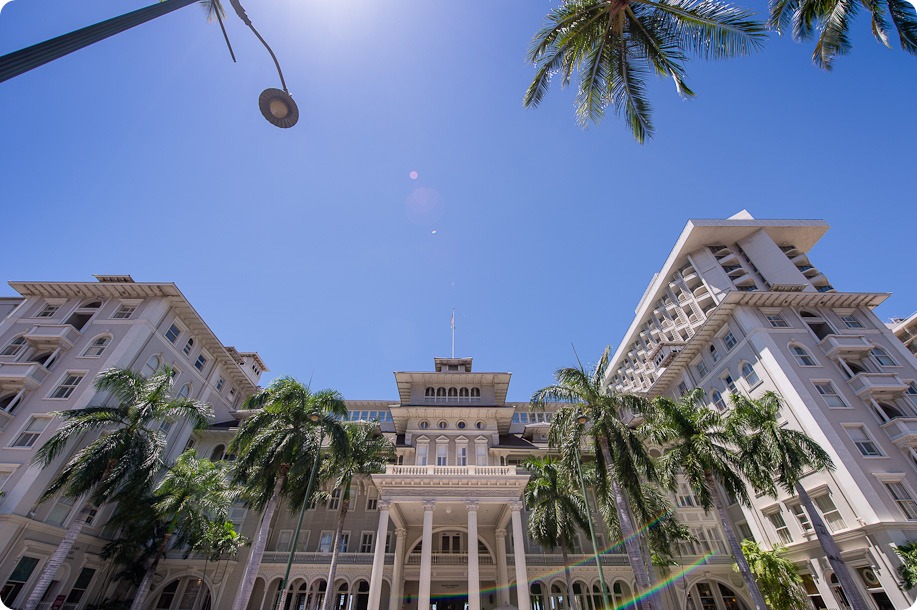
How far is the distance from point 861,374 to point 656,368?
20.9 metres

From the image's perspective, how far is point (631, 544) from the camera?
2022cm

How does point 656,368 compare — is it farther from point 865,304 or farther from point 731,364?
point 865,304

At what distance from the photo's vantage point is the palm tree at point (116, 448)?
22.1 meters

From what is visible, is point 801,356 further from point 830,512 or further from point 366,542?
point 366,542

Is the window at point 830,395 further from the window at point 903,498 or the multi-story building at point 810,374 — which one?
the window at point 903,498

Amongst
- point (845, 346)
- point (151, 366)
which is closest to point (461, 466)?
point (151, 366)

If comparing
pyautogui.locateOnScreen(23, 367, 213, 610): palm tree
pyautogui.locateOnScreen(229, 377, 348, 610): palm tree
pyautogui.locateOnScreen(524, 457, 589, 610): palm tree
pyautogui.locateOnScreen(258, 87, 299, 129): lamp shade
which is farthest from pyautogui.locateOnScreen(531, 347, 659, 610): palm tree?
pyautogui.locateOnScreen(23, 367, 213, 610): palm tree

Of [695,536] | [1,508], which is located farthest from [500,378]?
[1,508]

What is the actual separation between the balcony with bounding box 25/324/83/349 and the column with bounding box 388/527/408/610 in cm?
3110

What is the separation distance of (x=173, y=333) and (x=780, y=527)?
5389cm

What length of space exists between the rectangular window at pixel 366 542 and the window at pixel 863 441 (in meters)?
36.7

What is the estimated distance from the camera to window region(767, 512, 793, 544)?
29.8m

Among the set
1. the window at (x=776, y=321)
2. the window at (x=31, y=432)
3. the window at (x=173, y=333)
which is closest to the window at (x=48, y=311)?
the window at (x=173, y=333)

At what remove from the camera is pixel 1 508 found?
24250 mm
